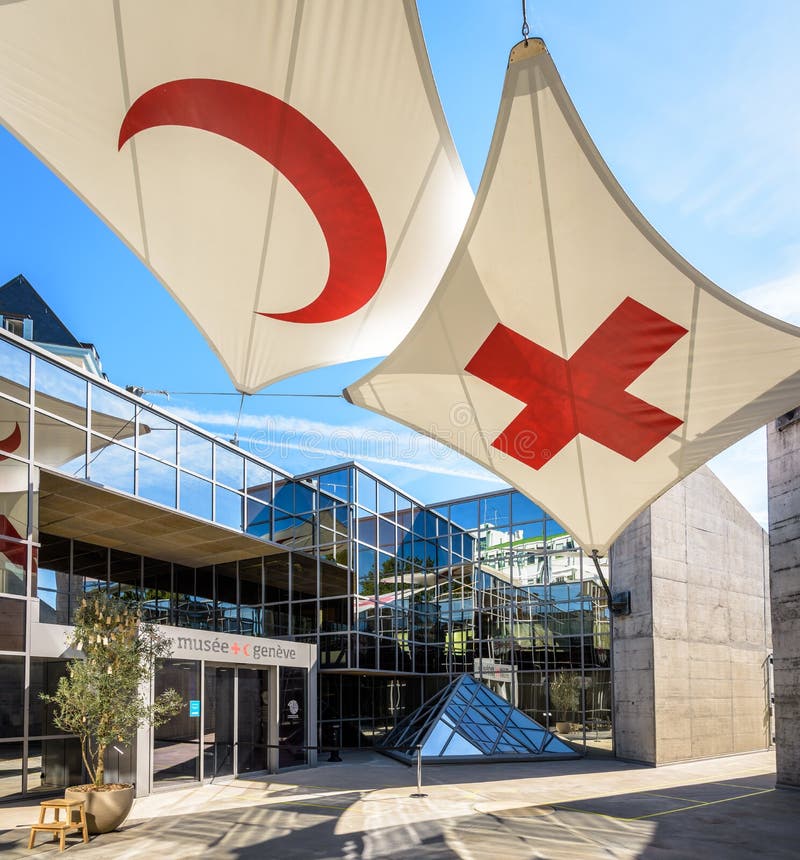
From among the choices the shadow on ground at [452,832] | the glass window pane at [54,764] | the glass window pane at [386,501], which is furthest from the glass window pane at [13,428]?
the glass window pane at [386,501]

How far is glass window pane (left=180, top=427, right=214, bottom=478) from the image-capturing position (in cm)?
2170

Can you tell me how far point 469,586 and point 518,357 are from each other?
21862 millimetres

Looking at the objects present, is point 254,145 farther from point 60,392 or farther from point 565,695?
point 565,695

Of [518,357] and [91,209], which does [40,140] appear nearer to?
[91,209]

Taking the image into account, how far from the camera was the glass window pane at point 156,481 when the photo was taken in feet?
65.1

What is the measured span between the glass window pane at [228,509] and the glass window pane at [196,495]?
438 mm

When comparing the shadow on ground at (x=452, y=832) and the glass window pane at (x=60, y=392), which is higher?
the glass window pane at (x=60, y=392)

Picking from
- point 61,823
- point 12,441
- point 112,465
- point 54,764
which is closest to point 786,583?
point 61,823

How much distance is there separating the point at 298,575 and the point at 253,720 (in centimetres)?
758

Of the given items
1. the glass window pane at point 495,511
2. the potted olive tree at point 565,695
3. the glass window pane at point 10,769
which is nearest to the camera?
the glass window pane at point 10,769

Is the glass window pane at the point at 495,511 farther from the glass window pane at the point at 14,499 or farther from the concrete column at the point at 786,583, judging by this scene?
the glass window pane at the point at 14,499

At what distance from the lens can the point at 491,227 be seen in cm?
872

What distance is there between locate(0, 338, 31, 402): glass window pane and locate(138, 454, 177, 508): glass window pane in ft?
11.9

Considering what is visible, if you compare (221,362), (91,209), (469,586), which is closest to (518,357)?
(221,362)
